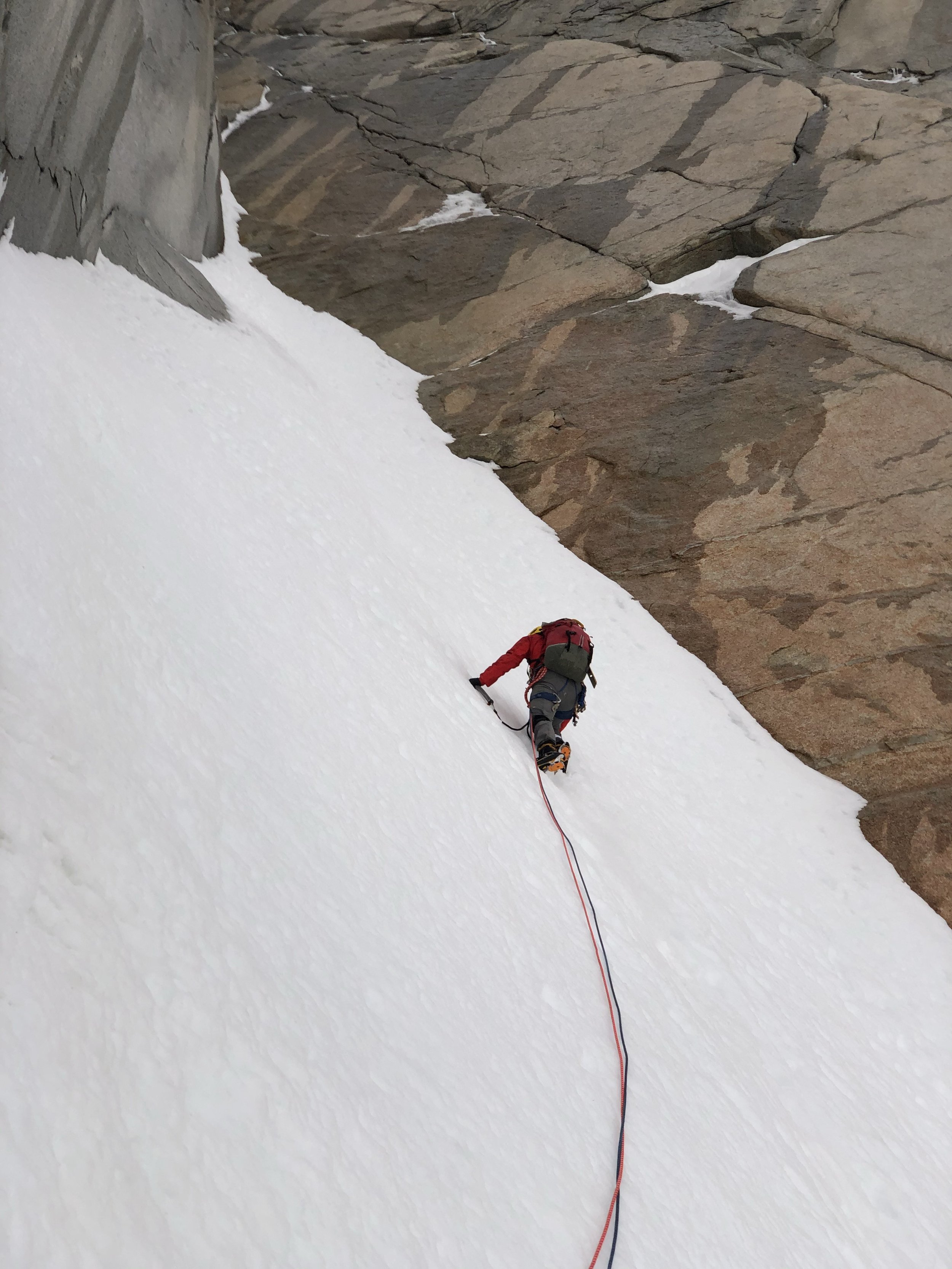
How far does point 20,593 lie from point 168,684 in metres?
0.69

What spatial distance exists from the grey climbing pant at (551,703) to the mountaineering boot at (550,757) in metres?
0.08

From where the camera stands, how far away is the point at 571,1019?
152 inches

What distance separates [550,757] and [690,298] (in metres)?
9.80

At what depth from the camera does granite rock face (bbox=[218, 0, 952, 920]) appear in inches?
420

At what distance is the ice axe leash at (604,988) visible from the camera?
115 inches

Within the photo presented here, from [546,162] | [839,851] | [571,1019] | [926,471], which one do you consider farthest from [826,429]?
[571,1019]

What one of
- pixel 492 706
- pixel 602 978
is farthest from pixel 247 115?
pixel 602 978

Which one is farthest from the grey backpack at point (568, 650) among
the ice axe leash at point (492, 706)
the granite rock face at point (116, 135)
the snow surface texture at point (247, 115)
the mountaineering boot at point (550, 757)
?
the snow surface texture at point (247, 115)

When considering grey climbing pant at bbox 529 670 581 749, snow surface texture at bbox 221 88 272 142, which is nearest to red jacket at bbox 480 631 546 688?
grey climbing pant at bbox 529 670 581 749

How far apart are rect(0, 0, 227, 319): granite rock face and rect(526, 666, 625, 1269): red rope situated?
21.4ft

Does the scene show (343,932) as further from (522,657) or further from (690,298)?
(690,298)

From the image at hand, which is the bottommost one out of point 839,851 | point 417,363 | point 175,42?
point 839,851

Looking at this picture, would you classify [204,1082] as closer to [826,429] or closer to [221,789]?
[221,789]

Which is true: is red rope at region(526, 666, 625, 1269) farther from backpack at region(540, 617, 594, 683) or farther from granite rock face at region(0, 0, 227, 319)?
granite rock face at region(0, 0, 227, 319)
